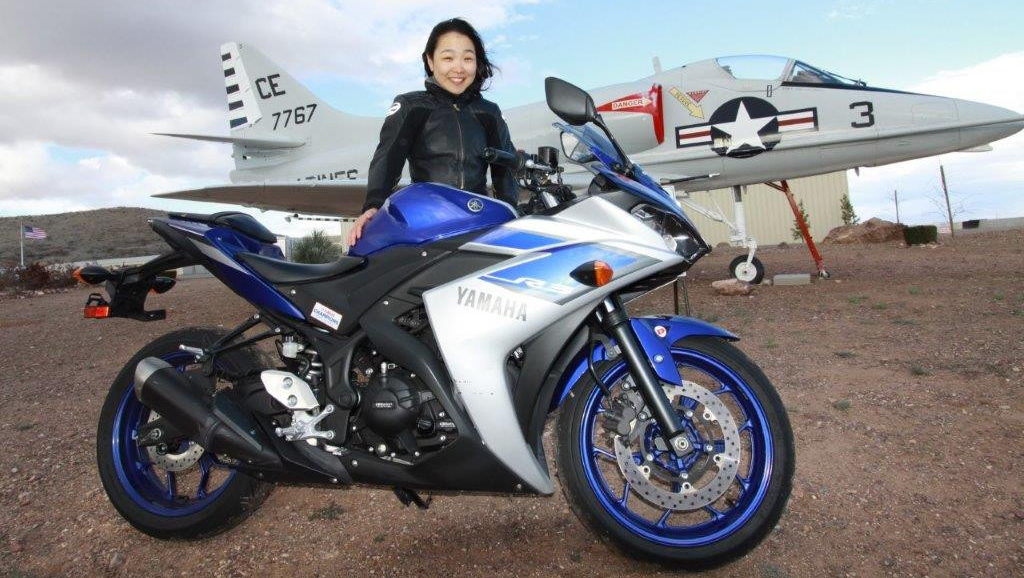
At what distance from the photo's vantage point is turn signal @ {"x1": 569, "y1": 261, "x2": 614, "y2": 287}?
2150mm

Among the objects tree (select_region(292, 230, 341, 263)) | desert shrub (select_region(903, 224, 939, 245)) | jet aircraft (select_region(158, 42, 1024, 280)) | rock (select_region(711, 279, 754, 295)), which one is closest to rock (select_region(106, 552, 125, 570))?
jet aircraft (select_region(158, 42, 1024, 280))

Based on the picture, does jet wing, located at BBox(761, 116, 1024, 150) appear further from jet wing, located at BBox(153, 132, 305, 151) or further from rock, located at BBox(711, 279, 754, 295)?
jet wing, located at BBox(153, 132, 305, 151)

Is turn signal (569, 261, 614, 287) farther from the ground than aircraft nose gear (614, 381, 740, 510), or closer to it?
farther from the ground

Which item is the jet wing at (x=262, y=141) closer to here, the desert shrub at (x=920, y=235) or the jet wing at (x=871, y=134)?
the jet wing at (x=871, y=134)

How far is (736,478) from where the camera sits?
90.1 inches

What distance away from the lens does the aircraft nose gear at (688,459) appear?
2.26m

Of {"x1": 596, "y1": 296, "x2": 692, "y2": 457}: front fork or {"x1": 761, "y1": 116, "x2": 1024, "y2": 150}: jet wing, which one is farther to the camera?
{"x1": 761, "y1": 116, "x2": 1024, "y2": 150}: jet wing

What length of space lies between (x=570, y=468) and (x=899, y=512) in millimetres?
→ 1523

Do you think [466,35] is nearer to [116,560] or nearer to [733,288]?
[116,560]

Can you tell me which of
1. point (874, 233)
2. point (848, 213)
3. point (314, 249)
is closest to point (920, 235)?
point (874, 233)

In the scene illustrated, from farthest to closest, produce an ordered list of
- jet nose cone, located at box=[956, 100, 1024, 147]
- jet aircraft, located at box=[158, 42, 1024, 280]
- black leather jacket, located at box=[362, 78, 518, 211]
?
jet aircraft, located at box=[158, 42, 1024, 280], jet nose cone, located at box=[956, 100, 1024, 147], black leather jacket, located at box=[362, 78, 518, 211]

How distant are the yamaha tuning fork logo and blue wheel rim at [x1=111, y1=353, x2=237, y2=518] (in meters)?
8.68

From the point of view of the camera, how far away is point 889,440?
3307 millimetres

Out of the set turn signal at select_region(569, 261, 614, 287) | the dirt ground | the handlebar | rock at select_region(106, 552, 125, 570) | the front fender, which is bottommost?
the dirt ground
